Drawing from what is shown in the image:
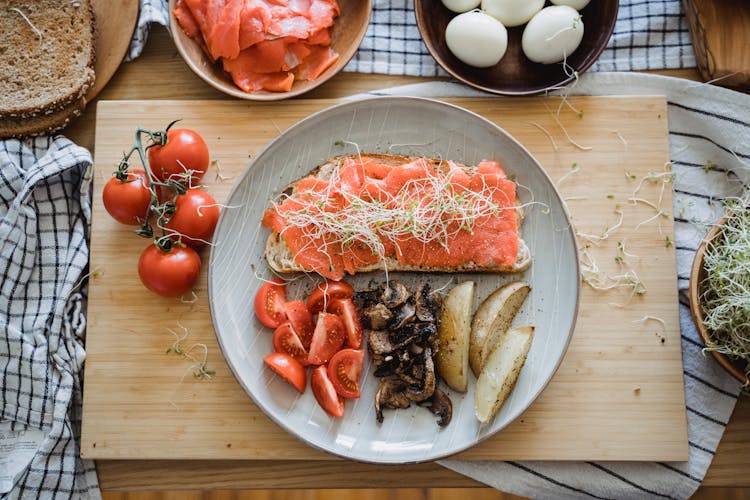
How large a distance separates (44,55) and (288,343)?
69.0 inches

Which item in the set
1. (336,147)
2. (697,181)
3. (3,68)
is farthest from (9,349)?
(697,181)

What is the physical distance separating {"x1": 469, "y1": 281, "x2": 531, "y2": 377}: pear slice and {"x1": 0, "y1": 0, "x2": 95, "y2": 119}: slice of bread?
2076mm

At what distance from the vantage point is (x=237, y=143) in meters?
3.07

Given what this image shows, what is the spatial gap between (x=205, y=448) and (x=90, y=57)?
6.07ft

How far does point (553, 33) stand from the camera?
9.57 ft

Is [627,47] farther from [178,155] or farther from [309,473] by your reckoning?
[309,473]

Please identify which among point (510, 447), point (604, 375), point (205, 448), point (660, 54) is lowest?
point (205, 448)

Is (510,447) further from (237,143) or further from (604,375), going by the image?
(237,143)

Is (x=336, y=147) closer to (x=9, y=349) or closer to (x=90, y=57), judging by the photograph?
(x=90, y=57)

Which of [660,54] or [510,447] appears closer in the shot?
[510,447]

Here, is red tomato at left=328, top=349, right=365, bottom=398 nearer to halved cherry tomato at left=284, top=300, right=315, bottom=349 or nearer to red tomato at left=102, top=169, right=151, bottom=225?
halved cherry tomato at left=284, top=300, right=315, bottom=349

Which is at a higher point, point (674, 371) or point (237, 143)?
point (237, 143)

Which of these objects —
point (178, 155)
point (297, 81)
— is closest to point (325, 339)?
point (178, 155)

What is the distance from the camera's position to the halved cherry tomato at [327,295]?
288 cm
